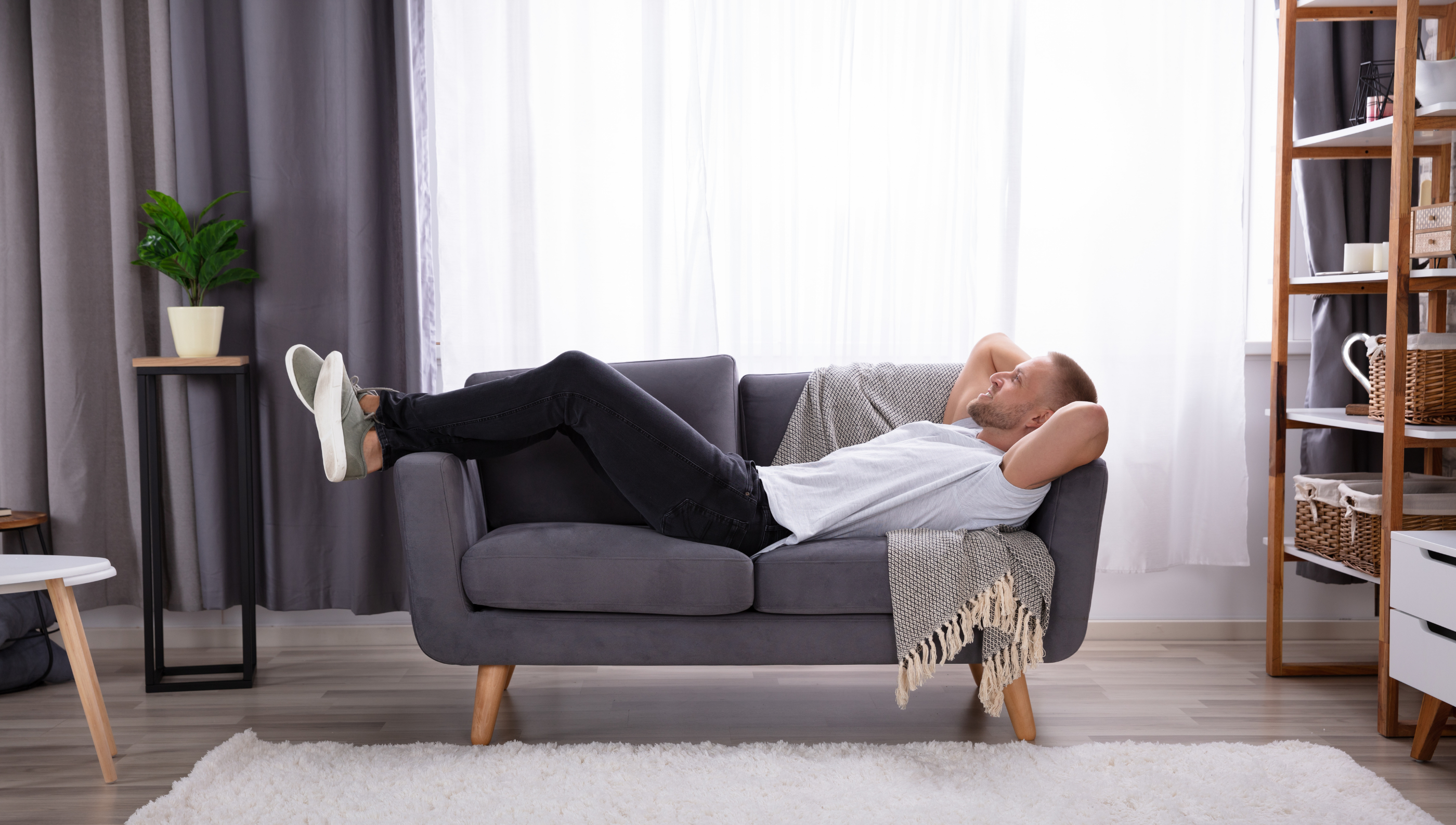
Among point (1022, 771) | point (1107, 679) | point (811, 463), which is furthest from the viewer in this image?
point (1107, 679)

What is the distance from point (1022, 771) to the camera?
70.7 inches

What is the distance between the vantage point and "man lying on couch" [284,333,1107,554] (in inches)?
78.0

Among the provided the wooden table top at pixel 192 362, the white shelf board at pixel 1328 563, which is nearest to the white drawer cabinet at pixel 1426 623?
the white shelf board at pixel 1328 563

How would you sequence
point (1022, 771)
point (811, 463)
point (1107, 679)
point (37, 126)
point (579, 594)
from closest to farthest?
point (1022, 771), point (579, 594), point (811, 463), point (1107, 679), point (37, 126)

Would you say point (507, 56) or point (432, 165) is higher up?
point (507, 56)

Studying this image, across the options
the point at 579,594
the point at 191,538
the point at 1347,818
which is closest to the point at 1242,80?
the point at 1347,818

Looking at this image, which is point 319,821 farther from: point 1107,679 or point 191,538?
point 1107,679

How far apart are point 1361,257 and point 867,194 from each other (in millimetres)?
1318

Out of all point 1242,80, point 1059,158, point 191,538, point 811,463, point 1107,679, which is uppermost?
point 1242,80

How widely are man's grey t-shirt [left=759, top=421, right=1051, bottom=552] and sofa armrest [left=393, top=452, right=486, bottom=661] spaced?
69cm

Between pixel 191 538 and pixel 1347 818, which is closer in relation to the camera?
pixel 1347 818

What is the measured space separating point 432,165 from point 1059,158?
1930 mm

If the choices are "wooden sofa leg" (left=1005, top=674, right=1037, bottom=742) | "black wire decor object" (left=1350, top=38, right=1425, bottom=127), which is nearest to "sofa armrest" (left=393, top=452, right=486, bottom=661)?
"wooden sofa leg" (left=1005, top=674, right=1037, bottom=742)

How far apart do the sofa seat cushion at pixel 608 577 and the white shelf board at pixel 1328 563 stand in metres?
1.57
